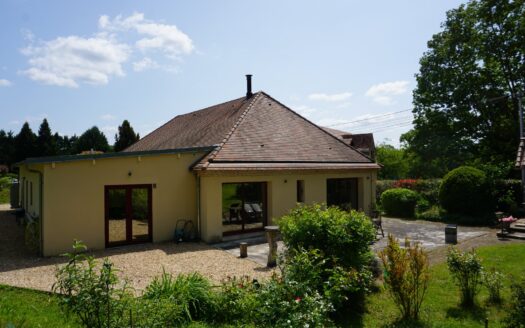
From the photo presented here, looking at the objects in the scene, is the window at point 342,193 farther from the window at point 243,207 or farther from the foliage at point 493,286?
the foliage at point 493,286

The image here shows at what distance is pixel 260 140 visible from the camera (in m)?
17.0

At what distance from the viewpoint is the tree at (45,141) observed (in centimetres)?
5322

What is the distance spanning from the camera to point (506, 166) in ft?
77.0

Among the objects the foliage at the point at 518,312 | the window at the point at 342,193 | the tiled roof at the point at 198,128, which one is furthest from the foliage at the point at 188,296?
the window at the point at 342,193

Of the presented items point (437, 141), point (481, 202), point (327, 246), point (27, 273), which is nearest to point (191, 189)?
point (27, 273)

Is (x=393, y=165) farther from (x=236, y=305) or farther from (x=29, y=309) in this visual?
(x=29, y=309)

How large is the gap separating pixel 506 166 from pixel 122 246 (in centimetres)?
2436

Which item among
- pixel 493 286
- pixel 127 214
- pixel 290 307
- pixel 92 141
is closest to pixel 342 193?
pixel 127 214

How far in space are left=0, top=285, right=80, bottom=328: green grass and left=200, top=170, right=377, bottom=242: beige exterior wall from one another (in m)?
6.74

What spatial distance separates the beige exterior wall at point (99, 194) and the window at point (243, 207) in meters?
1.36

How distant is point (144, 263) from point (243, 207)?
560 cm

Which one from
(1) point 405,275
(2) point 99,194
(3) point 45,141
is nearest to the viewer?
(1) point 405,275

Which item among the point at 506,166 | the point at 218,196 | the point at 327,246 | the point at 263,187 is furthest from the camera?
the point at 506,166

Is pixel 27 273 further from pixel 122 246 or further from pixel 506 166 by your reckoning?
pixel 506 166
